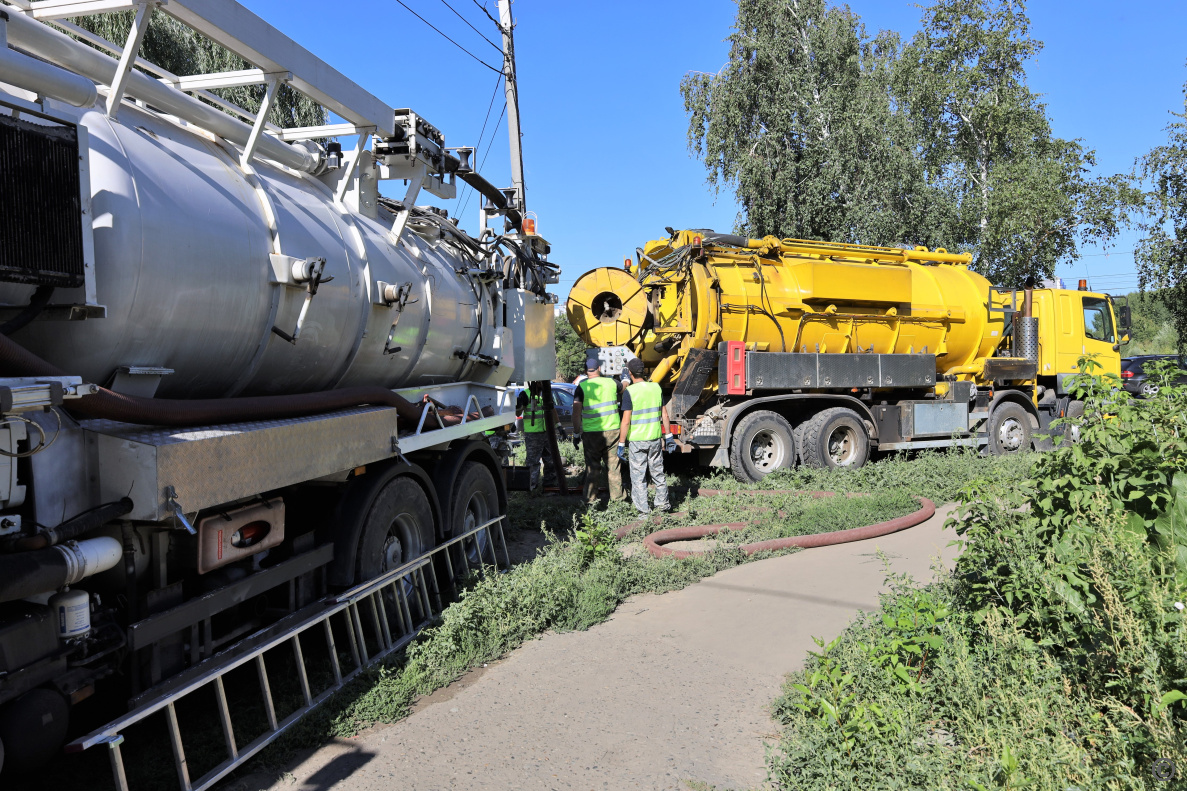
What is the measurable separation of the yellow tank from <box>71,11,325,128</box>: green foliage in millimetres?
5838

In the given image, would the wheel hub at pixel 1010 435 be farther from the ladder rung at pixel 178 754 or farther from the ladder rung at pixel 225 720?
the ladder rung at pixel 178 754

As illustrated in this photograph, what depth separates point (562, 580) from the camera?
5883 millimetres

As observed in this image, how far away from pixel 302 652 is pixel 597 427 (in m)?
4.80

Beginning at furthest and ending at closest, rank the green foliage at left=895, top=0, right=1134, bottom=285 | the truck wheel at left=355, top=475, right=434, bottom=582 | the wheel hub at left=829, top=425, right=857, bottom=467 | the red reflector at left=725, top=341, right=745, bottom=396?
1. the green foliage at left=895, top=0, right=1134, bottom=285
2. the wheel hub at left=829, top=425, right=857, bottom=467
3. the red reflector at left=725, top=341, right=745, bottom=396
4. the truck wheel at left=355, top=475, right=434, bottom=582

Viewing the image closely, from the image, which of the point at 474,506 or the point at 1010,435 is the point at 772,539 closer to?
the point at 474,506

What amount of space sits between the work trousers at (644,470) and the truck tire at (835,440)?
3338mm

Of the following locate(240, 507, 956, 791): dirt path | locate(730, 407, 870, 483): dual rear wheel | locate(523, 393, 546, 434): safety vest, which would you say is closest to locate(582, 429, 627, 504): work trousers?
locate(523, 393, 546, 434): safety vest

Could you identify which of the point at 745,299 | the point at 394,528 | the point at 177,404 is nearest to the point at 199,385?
the point at 177,404

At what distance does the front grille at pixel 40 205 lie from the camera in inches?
109

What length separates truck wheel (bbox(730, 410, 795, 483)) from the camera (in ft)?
35.4

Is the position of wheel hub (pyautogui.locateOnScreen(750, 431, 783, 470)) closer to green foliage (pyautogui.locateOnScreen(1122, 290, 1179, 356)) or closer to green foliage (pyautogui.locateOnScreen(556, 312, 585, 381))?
green foliage (pyautogui.locateOnScreen(556, 312, 585, 381))

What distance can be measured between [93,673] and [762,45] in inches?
983

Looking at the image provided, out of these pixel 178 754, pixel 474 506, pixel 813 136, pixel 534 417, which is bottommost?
pixel 178 754

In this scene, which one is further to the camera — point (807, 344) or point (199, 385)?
point (807, 344)
